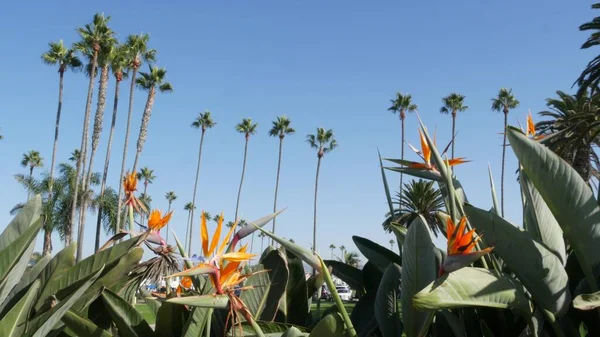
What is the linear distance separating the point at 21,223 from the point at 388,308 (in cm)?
114

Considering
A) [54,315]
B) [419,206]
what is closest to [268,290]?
[54,315]

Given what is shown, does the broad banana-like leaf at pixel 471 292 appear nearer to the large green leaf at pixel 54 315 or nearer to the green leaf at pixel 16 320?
the large green leaf at pixel 54 315

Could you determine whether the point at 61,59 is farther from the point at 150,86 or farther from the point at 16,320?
the point at 16,320

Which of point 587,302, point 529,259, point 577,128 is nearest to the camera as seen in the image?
point 587,302

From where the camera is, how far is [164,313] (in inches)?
59.6

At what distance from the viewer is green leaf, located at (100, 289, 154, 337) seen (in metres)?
1.46

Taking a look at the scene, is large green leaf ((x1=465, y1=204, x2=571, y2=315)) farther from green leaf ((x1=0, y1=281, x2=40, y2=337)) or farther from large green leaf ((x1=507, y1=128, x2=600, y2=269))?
green leaf ((x1=0, y1=281, x2=40, y2=337))

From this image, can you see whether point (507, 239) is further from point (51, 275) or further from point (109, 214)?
point (109, 214)

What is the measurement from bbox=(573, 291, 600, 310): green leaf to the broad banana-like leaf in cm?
12

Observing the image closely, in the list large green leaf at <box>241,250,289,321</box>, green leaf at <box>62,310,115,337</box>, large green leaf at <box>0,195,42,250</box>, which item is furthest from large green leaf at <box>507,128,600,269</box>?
large green leaf at <box>0,195,42,250</box>

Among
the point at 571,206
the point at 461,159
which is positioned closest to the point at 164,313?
the point at 461,159

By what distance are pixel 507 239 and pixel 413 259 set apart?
0.77ft

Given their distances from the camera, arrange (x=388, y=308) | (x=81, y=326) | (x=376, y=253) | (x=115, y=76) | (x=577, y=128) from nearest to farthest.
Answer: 1. (x=81, y=326)
2. (x=388, y=308)
3. (x=376, y=253)
4. (x=577, y=128)
5. (x=115, y=76)

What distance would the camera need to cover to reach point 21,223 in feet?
5.50
